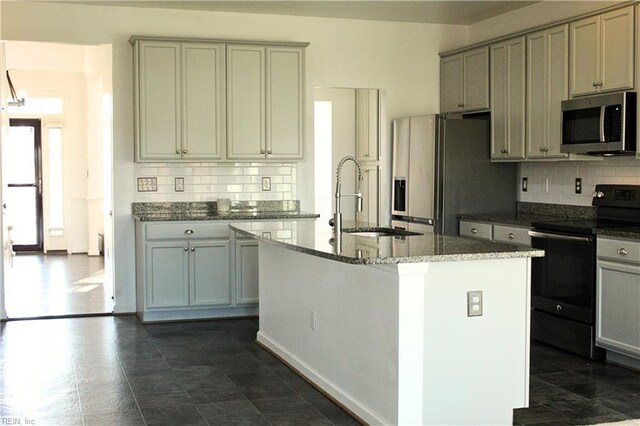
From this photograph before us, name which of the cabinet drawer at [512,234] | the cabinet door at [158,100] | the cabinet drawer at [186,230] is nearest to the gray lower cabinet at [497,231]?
the cabinet drawer at [512,234]

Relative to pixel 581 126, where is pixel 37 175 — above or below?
Result: below

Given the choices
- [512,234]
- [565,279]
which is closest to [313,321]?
[565,279]

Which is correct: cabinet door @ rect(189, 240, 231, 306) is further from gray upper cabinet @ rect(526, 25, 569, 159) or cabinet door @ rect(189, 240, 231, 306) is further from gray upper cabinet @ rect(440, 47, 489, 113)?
gray upper cabinet @ rect(526, 25, 569, 159)

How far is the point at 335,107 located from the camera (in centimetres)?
942

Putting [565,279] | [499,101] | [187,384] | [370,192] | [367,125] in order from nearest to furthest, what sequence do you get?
Result: [187,384]
[565,279]
[499,101]
[370,192]
[367,125]

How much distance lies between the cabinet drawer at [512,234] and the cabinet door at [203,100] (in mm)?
2424

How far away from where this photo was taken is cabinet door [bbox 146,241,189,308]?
6.68 metres

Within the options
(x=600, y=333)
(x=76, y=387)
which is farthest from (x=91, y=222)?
(x=600, y=333)

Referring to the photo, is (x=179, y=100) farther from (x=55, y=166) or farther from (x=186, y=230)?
(x=55, y=166)

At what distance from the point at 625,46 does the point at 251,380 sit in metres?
3.26

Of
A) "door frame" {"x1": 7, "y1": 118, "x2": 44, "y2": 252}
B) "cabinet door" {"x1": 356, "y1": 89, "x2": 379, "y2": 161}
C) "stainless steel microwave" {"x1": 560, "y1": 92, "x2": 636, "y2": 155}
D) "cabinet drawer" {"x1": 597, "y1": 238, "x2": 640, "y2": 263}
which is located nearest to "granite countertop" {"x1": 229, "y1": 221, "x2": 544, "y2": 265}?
"cabinet drawer" {"x1": 597, "y1": 238, "x2": 640, "y2": 263}

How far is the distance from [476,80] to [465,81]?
22 centimetres

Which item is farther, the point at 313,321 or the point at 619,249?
the point at 619,249

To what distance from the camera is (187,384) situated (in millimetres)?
Result: 4773
